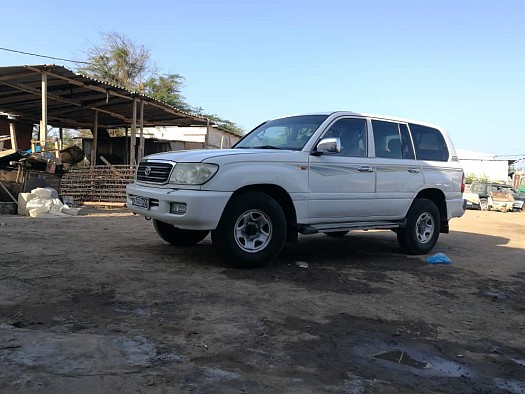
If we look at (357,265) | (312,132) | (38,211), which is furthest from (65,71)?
(357,265)

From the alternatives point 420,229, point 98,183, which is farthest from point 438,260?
point 98,183

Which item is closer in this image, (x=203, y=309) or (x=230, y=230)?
(x=203, y=309)

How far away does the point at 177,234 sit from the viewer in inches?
256

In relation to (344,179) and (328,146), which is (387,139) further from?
(328,146)

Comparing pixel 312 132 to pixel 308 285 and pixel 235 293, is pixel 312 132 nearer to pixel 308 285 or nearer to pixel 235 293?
pixel 308 285

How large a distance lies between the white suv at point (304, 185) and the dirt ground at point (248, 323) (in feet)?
1.69

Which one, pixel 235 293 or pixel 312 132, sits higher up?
pixel 312 132

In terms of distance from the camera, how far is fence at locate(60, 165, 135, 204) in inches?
533

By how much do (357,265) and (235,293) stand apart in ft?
7.66

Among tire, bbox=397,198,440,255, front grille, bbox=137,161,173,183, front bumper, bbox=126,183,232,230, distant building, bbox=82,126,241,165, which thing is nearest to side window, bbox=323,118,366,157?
tire, bbox=397,198,440,255

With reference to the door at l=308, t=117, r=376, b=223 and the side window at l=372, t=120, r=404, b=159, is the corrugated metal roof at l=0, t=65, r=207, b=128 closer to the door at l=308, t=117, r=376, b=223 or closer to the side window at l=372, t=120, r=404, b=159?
the door at l=308, t=117, r=376, b=223

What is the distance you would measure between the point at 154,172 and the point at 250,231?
1335mm

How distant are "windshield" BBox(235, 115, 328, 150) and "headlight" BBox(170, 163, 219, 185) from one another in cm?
125

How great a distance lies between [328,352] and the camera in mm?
3104
